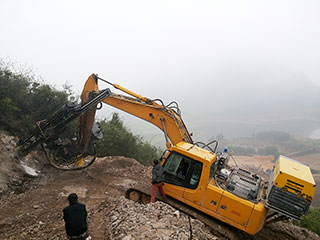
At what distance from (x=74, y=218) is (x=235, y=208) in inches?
139

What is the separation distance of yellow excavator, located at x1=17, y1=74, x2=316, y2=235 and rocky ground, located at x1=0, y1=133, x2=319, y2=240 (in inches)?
23.0

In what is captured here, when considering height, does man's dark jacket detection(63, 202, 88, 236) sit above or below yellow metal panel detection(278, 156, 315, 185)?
below

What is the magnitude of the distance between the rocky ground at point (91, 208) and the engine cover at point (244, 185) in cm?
107

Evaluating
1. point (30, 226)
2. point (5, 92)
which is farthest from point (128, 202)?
point (5, 92)

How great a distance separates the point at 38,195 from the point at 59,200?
0.79 metres

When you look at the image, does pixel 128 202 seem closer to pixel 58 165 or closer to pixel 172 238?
pixel 172 238

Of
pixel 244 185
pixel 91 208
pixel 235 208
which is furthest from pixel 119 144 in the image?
pixel 235 208

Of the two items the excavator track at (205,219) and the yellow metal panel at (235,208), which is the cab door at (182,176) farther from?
the yellow metal panel at (235,208)

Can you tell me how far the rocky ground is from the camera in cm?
473

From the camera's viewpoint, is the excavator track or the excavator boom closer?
the excavator track

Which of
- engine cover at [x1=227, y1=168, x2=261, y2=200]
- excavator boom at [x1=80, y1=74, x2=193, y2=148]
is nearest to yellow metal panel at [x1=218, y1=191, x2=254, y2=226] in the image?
engine cover at [x1=227, y1=168, x2=261, y2=200]

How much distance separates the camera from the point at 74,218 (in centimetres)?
356

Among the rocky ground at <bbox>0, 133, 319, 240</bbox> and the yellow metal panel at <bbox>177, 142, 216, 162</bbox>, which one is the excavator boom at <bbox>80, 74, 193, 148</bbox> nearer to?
the yellow metal panel at <bbox>177, 142, 216, 162</bbox>

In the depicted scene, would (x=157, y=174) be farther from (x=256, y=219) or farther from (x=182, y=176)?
(x=256, y=219)
